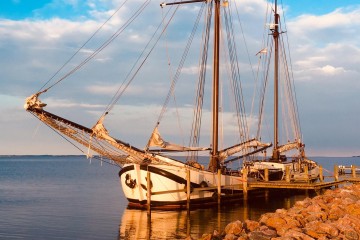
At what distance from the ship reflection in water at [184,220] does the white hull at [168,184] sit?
73 cm

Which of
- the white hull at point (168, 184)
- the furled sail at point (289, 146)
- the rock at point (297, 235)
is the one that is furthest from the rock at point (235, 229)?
the furled sail at point (289, 146)

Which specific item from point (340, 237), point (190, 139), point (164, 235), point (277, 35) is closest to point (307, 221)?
point (340, 237)


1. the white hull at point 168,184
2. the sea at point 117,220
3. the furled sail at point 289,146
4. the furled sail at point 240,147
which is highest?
the furled sail at point 289,146

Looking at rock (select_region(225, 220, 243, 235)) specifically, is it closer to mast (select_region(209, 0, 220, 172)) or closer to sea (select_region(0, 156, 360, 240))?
sea (select_region(0, 156, 360, 240))

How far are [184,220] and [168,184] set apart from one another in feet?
9.74

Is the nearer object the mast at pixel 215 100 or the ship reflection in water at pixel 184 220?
the ship reflection in water at pixel 184 220

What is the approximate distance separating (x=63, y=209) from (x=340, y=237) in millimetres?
27827

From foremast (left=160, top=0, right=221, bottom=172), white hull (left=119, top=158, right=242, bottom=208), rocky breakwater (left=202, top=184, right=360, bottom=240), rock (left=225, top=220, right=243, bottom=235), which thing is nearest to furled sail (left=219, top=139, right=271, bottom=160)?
foremast (left=160, top=0, right=221, bottom=172)

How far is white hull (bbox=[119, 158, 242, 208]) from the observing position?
2917 centimetres

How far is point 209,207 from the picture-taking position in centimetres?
3188

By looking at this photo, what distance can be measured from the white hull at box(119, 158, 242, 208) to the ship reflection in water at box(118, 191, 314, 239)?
2.39 ft

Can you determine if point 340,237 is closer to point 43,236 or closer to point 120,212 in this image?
point 43,236

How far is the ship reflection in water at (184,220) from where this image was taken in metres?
24.2

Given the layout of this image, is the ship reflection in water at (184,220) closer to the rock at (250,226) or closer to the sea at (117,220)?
the sea at (117,220)
